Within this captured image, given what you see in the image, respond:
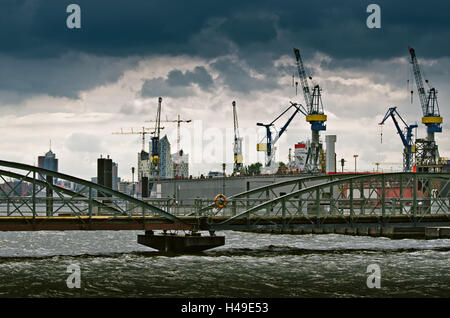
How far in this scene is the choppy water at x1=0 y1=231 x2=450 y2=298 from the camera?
3300 cm

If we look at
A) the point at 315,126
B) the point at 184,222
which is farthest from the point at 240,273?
the point at 315,126

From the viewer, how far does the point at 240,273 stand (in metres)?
39.8

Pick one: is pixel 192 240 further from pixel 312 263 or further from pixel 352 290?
pixel 352 290

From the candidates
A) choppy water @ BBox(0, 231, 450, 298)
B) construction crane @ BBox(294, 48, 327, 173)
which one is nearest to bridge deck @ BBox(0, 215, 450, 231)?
choppy water @ BBox(0, 231, 450, 298)

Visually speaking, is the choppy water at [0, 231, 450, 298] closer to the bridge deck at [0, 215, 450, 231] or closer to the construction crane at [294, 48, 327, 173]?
the bridge deck at [0, 215, 450, 231]

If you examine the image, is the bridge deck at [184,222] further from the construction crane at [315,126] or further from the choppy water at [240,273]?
the construction crane at [315,126]

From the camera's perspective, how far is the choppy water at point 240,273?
3300cm

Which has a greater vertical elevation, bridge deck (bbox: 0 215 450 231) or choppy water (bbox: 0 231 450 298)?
bridge deck (bbox: 0 215 450 231)

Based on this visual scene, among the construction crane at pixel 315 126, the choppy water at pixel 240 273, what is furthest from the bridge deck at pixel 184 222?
the construction crane at pixel 315 126

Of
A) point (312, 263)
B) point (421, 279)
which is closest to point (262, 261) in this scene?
point (312, 263)

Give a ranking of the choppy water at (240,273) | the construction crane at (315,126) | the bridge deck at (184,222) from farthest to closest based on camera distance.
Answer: the construction crane at (315,126), the bridge deck at (184,222), the choppy water at (240,273)

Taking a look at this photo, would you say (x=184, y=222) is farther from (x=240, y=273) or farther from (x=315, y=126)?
(x=315, y=126)

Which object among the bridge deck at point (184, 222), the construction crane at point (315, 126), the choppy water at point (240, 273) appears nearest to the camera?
the choppy water at point (240, 273)
